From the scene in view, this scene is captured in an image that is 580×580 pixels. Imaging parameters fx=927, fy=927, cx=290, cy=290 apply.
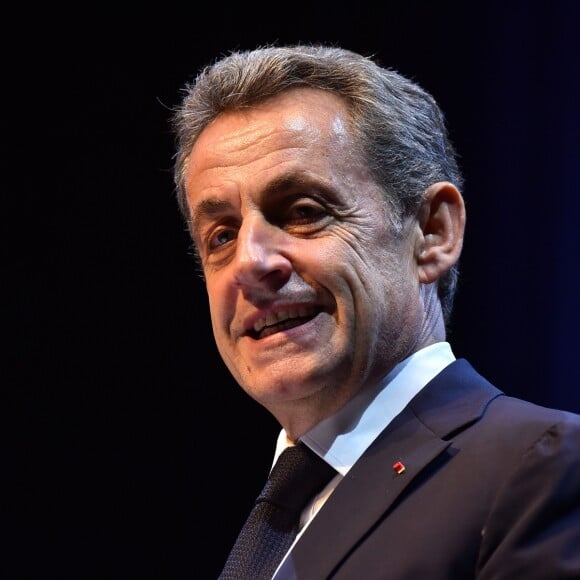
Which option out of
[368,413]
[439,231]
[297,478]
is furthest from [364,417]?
[439,231]

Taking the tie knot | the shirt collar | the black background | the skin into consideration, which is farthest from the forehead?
the black background

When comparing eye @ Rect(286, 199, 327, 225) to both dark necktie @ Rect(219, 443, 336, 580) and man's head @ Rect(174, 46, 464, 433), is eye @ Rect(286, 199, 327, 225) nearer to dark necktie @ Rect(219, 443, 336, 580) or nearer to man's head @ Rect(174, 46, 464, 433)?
man's head @ Rect(174, 46, 464, 433)

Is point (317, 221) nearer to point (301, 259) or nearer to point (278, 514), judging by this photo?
point (301, 259)

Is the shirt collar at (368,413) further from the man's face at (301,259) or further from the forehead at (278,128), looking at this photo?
the forehead at (278,128)

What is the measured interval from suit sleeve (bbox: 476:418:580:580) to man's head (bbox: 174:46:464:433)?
43 cm

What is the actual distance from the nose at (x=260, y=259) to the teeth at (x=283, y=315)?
0.05m

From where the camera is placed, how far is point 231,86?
200 cm

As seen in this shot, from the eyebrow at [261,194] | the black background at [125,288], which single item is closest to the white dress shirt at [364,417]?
the eyebrow at [261,194]

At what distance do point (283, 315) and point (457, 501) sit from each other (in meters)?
0.51

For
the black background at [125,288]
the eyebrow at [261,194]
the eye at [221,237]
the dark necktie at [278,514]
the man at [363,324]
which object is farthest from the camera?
the black background at [125,288]

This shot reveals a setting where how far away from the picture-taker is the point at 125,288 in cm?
333

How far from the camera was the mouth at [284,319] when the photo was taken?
1.76m

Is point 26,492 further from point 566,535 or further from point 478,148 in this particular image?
point 566,535

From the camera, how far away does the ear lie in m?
1.90
